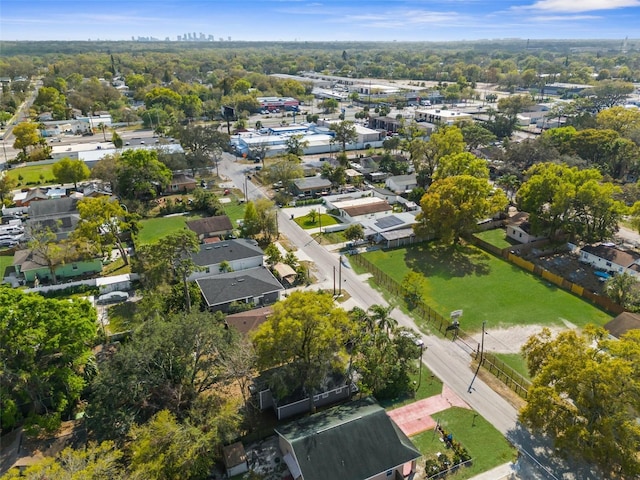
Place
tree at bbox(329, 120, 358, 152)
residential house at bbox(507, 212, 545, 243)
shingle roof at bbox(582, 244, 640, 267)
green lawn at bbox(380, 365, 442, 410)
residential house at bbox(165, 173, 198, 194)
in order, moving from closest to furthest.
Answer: green lawn at bbox(380, 365, 442, 410) → shingle roof at bbox(582, 244, 640, 267) → residential house at bbox(507, 212, 545, 243) → residential house at bbox(165, 173, 198, 194) → tree at bbox(329, 120, 358, 152)

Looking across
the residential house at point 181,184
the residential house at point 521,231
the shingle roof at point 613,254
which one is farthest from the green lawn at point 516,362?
the residential house at point 181,184

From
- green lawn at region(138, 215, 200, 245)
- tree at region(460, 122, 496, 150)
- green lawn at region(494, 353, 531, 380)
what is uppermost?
tree at region(460, 122, 496, 150)

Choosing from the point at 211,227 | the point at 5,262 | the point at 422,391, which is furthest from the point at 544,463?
the point at 5,262

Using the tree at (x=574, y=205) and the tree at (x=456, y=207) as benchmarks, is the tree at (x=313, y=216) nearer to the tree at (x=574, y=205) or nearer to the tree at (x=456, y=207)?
the tree at (x=456, y=207)

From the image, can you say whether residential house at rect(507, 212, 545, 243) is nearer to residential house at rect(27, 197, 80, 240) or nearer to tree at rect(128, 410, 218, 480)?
tree at rect(128, 410, 218, 480)

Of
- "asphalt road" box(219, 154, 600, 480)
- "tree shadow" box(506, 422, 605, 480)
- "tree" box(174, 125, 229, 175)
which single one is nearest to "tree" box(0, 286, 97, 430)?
"asphalt road" box(219, 154, 600, 480)

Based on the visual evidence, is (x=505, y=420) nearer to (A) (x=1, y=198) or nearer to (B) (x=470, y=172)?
(B) (x=470, y=172)
